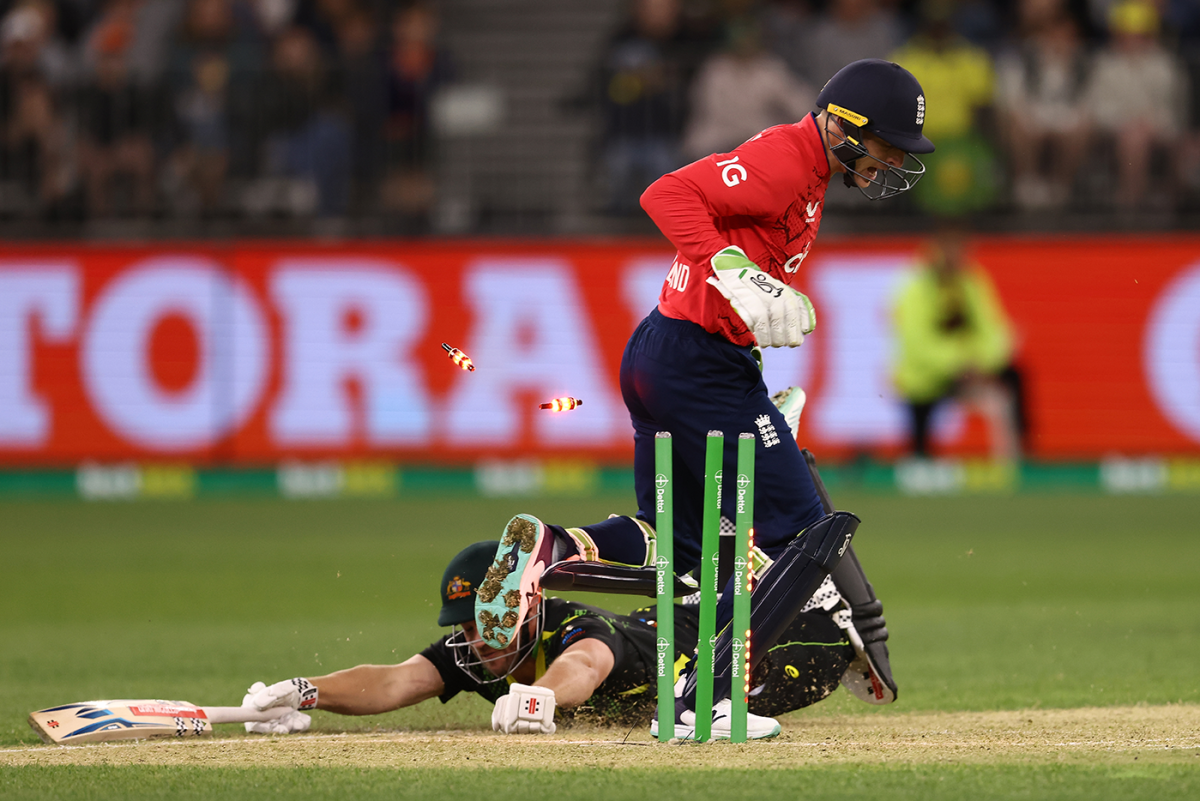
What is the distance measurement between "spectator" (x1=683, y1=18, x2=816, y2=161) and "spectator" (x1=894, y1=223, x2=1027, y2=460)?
1637mm

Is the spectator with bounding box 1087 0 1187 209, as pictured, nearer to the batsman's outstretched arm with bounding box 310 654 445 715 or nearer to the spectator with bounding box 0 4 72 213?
the spectator with bounding box 0 4 72 213

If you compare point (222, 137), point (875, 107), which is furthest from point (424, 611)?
point (222, 137)

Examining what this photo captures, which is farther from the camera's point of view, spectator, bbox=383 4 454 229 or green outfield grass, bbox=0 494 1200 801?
spectator, bbox=383 4 454 229

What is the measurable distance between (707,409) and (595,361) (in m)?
8.98

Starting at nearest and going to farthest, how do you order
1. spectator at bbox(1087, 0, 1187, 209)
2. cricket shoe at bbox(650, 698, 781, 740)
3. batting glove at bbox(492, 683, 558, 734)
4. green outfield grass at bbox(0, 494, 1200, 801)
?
green outfield grass at bbox(0, 494, 1200, 801) < cricket shoe at bbox(650, 698, 781, 740) < batting glove at bbox(492, 683, 558, 734) < spectator at bbox(1087, 0, 1187, 209)

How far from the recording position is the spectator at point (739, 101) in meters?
14.6

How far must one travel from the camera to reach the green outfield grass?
489cm

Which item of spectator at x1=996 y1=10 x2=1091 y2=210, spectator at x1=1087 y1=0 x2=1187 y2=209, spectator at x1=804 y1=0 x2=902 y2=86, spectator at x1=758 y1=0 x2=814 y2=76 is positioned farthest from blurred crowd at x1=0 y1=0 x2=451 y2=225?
spectator at x1=1087 y1=0 x2=1187 y2=209

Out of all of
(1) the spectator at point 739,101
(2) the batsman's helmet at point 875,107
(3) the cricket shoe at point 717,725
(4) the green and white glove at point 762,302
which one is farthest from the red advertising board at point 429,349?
(4) the green and white glove at point 762,302

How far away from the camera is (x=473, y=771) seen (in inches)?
196

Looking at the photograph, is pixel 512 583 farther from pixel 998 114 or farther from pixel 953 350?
pixel 998 114

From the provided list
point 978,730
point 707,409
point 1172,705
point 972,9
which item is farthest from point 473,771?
point 972,9

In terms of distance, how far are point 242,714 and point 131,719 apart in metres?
0.35

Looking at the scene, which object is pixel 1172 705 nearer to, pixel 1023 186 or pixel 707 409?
pixel 707 409
